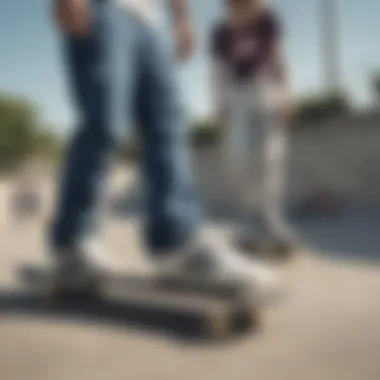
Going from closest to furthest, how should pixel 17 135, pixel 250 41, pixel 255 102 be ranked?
pixel 250 41, pixel 255 102, pixel 17 135

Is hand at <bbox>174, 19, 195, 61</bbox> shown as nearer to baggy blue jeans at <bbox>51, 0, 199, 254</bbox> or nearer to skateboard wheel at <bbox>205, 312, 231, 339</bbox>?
baggy blue jeans at <bbox>51, 0, 199, 254</bbox>

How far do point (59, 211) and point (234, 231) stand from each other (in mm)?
799

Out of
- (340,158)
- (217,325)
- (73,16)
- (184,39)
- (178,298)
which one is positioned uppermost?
(340,158)

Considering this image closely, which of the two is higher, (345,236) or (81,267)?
(345,236)

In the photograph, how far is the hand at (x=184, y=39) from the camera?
1.65 metres

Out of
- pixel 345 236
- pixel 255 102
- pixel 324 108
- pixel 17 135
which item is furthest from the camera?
pixel 17 135

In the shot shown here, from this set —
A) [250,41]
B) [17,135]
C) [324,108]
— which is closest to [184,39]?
[250,41]

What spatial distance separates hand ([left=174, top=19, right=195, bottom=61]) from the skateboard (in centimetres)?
54

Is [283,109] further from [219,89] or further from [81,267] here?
[81,267]

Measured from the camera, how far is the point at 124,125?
5.16ft

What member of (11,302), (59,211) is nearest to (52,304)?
(11,302)

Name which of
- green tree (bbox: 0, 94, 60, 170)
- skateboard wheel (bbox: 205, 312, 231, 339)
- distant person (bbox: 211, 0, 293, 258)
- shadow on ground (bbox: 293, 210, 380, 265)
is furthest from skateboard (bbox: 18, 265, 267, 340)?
green tree (bbox: 0, 94, 60, 170)

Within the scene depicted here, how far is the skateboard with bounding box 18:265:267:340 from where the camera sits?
1.43 metres

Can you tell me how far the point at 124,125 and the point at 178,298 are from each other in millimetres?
412
